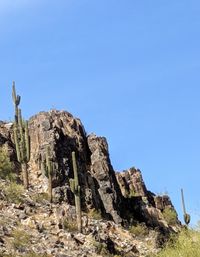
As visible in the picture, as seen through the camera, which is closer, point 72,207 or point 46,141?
point 72,207

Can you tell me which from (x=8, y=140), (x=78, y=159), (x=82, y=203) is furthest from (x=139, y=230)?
(x=8, y=140)

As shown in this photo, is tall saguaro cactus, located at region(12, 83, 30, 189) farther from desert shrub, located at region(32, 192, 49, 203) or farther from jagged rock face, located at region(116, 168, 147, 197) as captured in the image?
jagged rock face, located at region(116, 168, 147, 197)

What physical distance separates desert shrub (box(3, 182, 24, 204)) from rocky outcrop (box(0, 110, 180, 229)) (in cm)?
175

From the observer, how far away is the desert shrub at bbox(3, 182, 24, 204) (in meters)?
36.9

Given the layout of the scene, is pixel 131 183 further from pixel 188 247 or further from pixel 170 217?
pixel 188 247

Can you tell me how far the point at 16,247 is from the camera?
31.4m

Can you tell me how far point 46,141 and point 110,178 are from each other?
5.42 meters

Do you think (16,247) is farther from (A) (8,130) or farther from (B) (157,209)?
(B) (157,209)

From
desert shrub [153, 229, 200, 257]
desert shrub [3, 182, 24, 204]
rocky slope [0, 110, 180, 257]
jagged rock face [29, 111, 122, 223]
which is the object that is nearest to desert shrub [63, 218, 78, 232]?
rocky slope [0, 110, 180, 257]

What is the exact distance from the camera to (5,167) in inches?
1593

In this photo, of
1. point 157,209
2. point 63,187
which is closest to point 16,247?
point 63,187

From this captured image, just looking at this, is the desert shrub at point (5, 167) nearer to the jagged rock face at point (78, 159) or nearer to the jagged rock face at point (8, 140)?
the jagged rock face at point (8, 140)

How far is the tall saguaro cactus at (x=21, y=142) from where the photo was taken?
1542 inches

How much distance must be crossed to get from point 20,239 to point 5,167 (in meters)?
9.00
